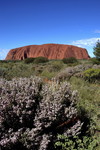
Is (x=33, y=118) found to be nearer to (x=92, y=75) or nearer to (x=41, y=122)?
(x=41, y=122)

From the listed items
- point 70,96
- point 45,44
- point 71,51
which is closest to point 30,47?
point 45,44

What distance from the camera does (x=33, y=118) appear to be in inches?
106

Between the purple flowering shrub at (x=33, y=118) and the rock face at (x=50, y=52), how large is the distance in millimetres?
92440

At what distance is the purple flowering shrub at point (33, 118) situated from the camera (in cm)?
241

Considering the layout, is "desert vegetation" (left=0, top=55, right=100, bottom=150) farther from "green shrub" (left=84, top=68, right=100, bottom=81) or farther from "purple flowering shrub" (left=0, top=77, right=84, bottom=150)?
"green shrub" (left=84, top=68, right=100, bottom=81)

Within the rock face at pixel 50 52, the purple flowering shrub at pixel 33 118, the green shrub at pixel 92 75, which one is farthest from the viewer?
the rock face at pixel 50 52

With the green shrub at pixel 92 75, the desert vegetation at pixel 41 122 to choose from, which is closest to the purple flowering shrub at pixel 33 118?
the desert vegetation at pixel 41 122

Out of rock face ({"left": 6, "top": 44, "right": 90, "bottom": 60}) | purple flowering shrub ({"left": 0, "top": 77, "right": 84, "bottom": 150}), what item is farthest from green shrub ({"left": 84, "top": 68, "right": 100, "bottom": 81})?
rock face ({"left": 6, "top": 44, "right": 90, "bottom": 60})

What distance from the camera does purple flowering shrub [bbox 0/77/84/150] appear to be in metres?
2.41

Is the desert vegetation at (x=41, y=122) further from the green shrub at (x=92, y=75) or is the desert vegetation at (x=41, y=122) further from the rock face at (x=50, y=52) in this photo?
the rock face at (x=50, y=52)

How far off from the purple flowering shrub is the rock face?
92.4 metres

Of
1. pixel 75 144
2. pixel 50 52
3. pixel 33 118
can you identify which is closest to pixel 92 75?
pixel 75 144

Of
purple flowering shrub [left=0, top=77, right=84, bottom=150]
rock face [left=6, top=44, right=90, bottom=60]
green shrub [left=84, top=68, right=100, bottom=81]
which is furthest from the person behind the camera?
rock face [left=6, top=44, right=90, bottom=60]

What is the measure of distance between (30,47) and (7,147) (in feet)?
348
